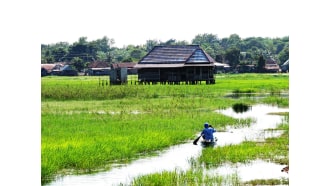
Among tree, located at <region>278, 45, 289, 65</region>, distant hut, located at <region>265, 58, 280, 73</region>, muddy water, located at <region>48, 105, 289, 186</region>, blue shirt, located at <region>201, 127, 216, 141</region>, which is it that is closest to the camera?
muddy water, located at <region>48, 105, 289, 186</region>

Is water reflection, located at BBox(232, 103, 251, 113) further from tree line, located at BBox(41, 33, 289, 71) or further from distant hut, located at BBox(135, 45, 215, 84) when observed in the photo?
tree line, located at BBox(41, 33, 289, 71)

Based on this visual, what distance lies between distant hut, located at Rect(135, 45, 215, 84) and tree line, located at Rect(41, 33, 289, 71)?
17 centimetres

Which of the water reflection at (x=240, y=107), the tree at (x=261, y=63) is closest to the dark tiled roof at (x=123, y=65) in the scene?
the water reflection at (x=240, y=107)

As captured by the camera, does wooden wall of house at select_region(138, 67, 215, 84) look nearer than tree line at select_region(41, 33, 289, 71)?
No

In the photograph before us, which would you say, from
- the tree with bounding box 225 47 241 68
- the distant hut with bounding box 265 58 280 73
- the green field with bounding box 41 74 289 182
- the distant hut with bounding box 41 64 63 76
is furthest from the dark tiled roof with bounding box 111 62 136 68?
the distant hut with bounding box 265 58 280 73

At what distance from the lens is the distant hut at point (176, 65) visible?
13.2 metres

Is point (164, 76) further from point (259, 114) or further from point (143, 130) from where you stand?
point (143, 130)

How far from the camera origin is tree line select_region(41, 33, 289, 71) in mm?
12453

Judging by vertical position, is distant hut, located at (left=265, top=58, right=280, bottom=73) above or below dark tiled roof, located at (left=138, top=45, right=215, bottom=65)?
below

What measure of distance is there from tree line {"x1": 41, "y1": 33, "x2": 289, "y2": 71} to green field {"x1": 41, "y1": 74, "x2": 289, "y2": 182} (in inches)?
22.1

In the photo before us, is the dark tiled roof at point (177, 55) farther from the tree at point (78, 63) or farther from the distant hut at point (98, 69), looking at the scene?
the tree at point (78, 63)

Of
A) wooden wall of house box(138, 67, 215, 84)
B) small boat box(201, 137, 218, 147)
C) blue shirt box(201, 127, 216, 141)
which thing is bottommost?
small boat box(201, 137, 218, 147)

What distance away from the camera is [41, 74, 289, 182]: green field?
330 inches

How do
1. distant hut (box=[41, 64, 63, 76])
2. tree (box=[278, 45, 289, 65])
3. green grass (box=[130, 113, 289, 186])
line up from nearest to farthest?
green grass (box=[130, 113, 289, 186]) < tree (box=[278, 45, 289, 65]) < distant hut (box=[41, 64, 63, 76])
